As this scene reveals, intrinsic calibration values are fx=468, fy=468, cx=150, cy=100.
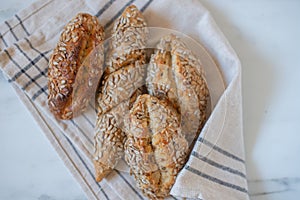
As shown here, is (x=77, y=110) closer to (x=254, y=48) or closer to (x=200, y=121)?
(x=200, y=121)

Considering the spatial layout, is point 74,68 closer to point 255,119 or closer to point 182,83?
point 182,83

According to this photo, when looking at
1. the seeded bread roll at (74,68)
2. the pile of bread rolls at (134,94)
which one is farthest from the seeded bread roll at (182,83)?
the seeded bread roll at (74,68)

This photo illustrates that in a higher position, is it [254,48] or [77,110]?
[77,110]

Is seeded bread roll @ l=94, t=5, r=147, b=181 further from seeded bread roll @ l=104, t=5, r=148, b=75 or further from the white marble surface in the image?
the white marble surface

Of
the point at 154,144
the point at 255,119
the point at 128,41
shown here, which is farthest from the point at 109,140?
the point at 255,119

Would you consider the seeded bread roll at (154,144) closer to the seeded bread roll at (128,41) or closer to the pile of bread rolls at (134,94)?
the pile of bread rolls at (134,94)

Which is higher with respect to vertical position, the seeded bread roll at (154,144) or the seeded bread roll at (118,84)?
the seeded bread roll at (118,84)

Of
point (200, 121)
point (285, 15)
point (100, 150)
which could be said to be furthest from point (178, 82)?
point (285, 15)
